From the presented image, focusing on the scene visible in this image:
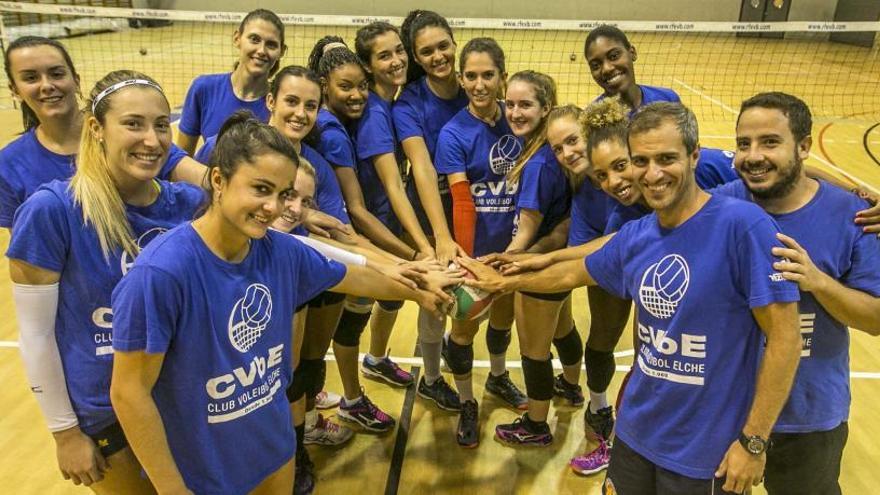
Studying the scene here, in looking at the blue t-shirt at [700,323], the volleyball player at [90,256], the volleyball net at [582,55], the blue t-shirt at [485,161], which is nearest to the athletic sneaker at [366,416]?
the blue t-shirt at [485,161]

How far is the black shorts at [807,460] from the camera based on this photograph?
2.52 meters

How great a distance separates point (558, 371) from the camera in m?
4.82

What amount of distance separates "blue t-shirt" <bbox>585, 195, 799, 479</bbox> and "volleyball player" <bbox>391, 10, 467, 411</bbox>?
1394 millimetres

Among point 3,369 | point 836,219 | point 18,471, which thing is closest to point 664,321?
point 836,219

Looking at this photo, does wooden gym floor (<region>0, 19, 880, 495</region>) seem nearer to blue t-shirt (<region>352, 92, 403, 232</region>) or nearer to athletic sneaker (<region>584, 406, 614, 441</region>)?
athletic sneaker (<region>584, 406, 614, 441</region>)

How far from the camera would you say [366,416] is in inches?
164

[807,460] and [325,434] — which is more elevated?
[807,460]

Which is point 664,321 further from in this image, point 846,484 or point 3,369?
point 3,369

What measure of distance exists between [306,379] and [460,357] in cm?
101

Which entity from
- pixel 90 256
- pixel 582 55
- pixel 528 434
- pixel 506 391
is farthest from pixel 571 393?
pixel 582 55

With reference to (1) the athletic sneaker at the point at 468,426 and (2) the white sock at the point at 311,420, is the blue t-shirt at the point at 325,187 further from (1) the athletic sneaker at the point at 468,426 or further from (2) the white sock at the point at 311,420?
(1) the athletic sneaker at the point at 468,426

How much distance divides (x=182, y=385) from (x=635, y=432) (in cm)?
159

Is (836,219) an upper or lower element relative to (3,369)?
upper

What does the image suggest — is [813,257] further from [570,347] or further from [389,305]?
[389,305]
